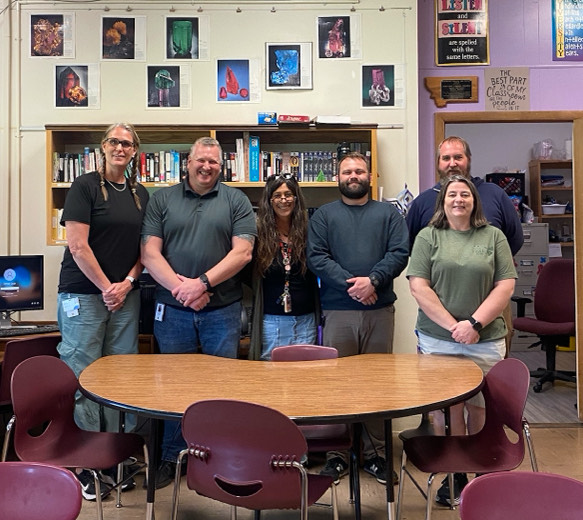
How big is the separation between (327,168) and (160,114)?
1238mm

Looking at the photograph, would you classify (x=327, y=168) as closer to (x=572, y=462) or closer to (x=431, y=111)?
(x=431, y=111)

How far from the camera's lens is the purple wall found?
4.28 metres

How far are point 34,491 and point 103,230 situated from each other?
72.6 inches

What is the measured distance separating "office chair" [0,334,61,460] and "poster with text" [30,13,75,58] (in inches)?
82.1

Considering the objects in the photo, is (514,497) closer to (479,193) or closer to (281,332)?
(281,332)

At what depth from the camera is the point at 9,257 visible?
3.82m

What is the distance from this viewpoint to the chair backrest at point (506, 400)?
7.10 ft

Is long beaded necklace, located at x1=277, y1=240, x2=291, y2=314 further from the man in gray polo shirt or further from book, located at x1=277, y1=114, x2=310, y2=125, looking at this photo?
book, located at x1=277, y1=114, x2=310, y2=125

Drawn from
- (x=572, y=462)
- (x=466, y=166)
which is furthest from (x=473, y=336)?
(x=572, y=462)

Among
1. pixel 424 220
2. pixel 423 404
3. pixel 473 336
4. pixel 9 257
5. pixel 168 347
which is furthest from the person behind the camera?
pixel 9 257

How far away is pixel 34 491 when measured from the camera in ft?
4.37

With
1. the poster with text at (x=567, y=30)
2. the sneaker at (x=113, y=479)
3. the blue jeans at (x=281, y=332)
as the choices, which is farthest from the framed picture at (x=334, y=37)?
the sneaker at (x=113, y=479)

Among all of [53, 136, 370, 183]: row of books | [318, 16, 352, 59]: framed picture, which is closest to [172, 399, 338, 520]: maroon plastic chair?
[53, 136, 370, 183]: row of books

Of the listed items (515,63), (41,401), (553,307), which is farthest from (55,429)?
(553,307)
